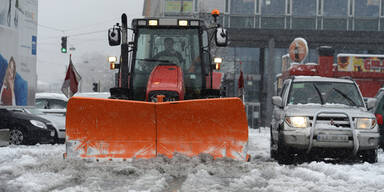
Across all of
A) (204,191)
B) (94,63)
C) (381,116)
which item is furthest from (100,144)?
(94,63)

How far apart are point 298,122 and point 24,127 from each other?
23.3 feet

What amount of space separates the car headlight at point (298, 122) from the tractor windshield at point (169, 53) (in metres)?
1.82

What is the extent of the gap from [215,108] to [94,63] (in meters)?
98.6

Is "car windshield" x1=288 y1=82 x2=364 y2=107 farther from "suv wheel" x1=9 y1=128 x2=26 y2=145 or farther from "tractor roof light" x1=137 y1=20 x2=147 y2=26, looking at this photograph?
"suv wheel" x1=9 y1=128 x2=26 y2=145

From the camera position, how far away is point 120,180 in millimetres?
6852

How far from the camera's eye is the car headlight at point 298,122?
30.7 ft

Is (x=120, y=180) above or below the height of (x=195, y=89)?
below

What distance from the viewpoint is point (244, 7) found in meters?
36.7

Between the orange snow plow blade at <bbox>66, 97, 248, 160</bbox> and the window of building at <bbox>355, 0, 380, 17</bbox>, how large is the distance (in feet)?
102

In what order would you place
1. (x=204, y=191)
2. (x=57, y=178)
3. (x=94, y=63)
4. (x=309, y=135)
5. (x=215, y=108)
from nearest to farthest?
1. (x=204, y=191)
2. (x=57, y=178)
3. (x=215, y=108)
4. (x=309, y=135)
5. (x=94, y=63)

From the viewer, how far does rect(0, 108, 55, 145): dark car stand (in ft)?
42.9

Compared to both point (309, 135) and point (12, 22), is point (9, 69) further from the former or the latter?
point (309, 135)

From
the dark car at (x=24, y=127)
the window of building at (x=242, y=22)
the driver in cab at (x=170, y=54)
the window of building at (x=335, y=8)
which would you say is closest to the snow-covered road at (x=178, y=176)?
the driver in cab at (x=170, y=54)

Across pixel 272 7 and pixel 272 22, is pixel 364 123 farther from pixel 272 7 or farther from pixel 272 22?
pixel 272 7
